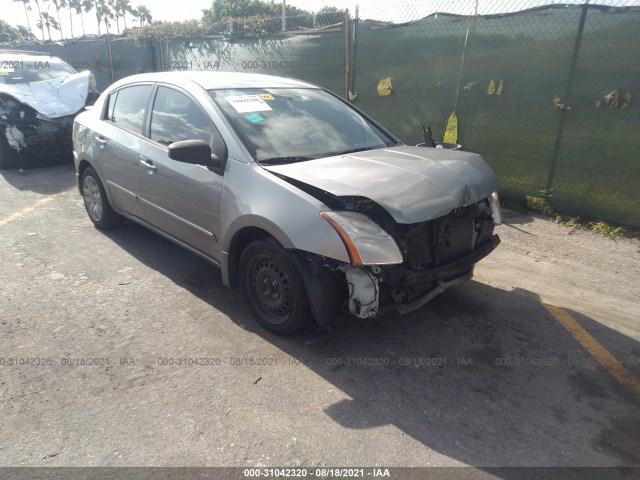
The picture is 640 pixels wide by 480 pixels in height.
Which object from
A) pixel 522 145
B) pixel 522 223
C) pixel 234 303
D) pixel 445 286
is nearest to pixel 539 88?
pixel 522 145

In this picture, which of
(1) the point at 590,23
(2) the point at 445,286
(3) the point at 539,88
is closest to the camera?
(2) the point at 445,286

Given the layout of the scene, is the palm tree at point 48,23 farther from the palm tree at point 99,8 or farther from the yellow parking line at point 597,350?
the yellow parking line at point 597,350

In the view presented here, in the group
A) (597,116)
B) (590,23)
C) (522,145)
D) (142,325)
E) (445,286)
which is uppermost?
(590,23)

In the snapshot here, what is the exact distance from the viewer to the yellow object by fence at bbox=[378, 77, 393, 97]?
6973mm

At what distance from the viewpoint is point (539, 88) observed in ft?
18.8

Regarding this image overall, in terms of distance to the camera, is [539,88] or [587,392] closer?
[587,392]

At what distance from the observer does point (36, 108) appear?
7621mm

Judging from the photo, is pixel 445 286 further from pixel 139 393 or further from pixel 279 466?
pixel 139 393

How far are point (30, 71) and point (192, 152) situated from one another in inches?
311

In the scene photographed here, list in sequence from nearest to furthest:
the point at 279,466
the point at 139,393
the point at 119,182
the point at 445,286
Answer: the point at 279,466, the point at 139,393, the point at 445,286, the point at 119,182

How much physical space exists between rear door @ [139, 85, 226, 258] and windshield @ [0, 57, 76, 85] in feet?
20.8

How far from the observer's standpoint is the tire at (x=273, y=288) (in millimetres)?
2992

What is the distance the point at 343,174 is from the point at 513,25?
4.34 m

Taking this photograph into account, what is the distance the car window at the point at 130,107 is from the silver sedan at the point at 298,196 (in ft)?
0.09
